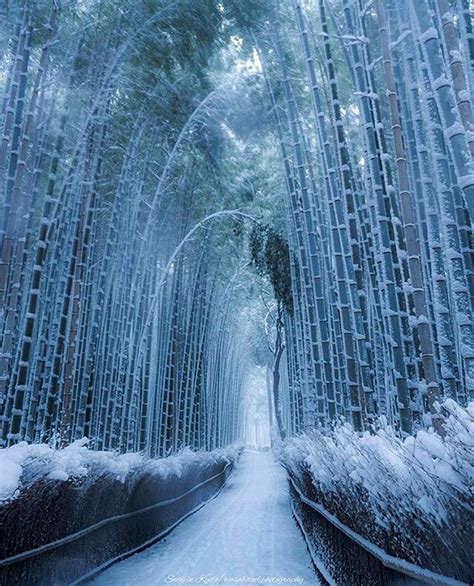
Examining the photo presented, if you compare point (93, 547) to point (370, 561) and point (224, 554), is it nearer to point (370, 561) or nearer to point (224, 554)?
point (224, 554)

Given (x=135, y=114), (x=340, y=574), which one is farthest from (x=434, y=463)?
(x=135, y=114)

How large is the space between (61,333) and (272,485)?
7.16 metres

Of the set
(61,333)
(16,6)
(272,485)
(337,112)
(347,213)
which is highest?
(16,6)

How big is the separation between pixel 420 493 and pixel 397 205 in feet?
8.27

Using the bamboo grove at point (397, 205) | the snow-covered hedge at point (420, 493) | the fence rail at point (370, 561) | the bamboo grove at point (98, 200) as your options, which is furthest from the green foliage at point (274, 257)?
the snow-covered hedge at point (420, 493)

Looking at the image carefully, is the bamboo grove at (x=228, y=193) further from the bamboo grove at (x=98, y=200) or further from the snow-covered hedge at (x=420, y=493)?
the snow-covered hedge at (x=420, y=493)

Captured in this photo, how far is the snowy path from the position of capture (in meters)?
3.32

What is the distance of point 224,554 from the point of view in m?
4.03

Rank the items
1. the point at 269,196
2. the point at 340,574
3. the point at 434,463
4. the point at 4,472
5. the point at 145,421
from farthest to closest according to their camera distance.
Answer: the point at 269,196 → the point at 145,421 → the point at 340,574 → the point at 4,472 → the point at 434,463

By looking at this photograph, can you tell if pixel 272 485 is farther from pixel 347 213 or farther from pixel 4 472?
pixel 4 472

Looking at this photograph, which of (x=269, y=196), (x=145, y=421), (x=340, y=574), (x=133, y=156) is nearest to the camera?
(x=340, y=574)

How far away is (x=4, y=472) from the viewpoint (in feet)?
7.16

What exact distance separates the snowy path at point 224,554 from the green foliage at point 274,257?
119 inches

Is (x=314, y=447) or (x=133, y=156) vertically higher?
(x=133, y=156)
